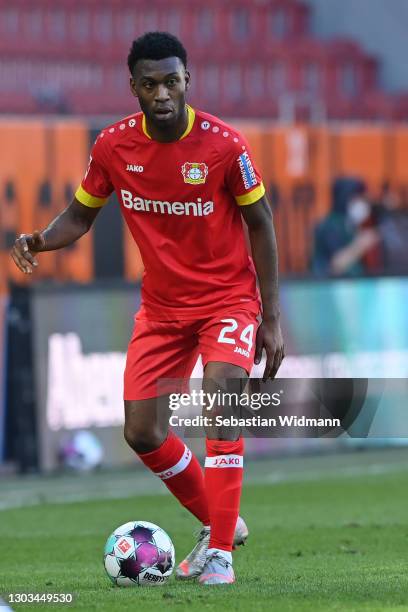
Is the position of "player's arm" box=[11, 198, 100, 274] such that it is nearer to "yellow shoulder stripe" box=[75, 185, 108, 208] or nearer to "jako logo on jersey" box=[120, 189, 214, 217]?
"yellow shoulder stripe" box=[75, 185, 108, 208]

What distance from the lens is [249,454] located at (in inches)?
629

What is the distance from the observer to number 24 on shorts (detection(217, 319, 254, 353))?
20.9ft

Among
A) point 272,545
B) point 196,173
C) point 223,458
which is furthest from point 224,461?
point 272,545

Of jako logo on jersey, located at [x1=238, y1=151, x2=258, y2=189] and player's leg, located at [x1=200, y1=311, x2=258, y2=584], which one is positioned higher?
jako logo on jersey, located at [x1=238, y1=151, x2=258, y2=189]

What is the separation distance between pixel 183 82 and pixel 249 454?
1009 cm

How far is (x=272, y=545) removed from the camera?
873cm

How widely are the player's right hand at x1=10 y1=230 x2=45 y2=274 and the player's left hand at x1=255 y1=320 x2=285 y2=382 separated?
101 cm

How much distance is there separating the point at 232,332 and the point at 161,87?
1.07m

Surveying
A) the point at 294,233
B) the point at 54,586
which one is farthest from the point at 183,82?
the point at 294,233

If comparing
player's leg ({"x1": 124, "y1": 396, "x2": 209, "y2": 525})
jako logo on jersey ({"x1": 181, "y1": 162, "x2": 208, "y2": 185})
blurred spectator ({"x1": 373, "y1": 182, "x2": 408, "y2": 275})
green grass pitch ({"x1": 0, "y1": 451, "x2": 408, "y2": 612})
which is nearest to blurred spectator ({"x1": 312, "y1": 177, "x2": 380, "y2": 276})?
blurred spectator ({"x1": 373, "y1": 182, "x2": 408, "y2": 275})

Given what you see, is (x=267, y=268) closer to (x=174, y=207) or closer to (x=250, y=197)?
(x=250, y=197)

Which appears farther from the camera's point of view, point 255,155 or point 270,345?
point 255,155

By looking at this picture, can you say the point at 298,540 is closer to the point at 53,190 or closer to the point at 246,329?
the point at 246,329

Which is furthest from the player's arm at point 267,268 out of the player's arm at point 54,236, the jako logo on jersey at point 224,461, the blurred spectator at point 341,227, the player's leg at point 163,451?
the blurred spectator at point 341,227
